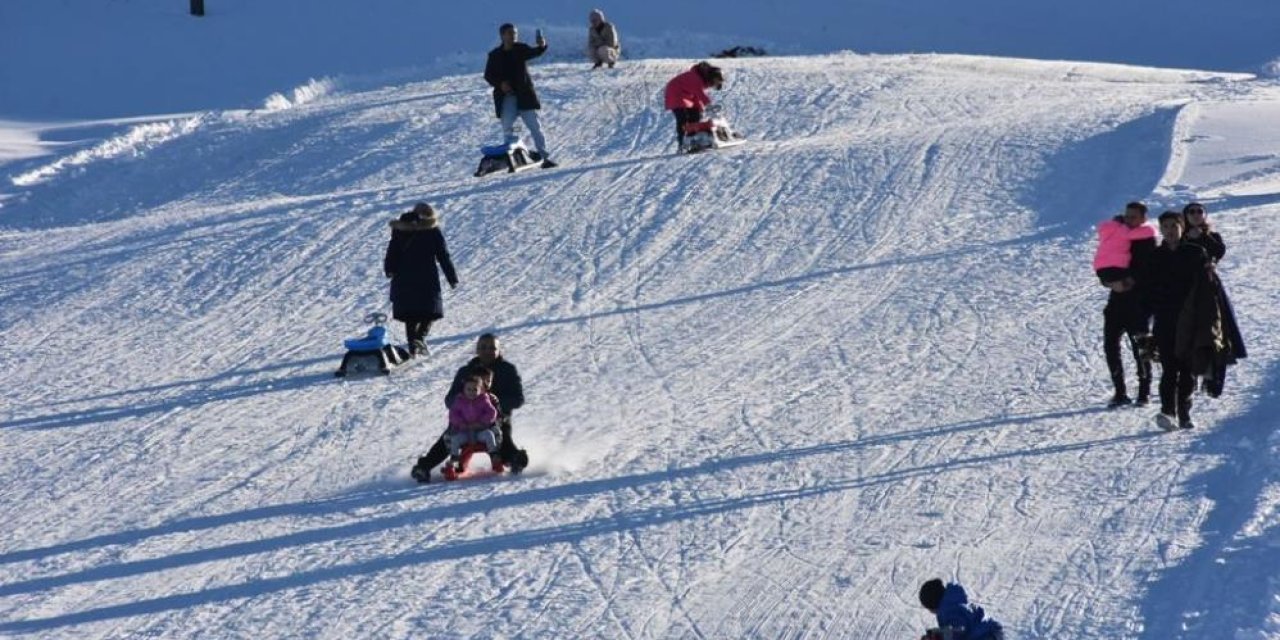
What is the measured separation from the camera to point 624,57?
39281mm

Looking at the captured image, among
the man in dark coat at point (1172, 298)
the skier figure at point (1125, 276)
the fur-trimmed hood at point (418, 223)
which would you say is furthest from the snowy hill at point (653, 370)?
the fur-trimmed hood at point (418, 223)

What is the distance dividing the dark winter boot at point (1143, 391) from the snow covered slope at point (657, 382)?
30 centimetres

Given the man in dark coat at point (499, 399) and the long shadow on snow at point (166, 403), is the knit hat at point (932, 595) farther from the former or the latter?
the long shadow on snow at point (166, 403)

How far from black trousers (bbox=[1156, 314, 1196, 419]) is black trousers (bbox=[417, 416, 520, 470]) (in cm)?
438

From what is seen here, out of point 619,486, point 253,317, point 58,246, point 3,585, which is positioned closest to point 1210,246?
point 619,486

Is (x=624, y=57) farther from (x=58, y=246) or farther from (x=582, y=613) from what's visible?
(x=582, y=613)

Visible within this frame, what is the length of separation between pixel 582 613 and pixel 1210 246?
220 inches

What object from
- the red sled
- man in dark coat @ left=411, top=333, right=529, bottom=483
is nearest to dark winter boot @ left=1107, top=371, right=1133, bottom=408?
man in dark coat @ left=411, top=333, right=529, bottom=483

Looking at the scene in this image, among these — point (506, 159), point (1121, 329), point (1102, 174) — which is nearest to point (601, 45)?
point (506, 159)

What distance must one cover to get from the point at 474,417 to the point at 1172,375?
4.67m

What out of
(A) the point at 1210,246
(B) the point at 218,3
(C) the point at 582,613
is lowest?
(C) the point at 582,613

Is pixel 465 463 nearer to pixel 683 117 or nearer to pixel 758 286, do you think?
pixel 758 286

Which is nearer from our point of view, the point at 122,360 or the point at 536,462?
the point at 536,462

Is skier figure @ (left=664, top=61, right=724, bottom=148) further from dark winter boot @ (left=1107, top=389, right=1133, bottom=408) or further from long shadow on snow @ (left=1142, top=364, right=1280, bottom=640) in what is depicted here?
long shadow on snow @ (left=1142, top=364, right=1280, bottom=640)
